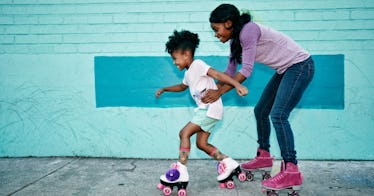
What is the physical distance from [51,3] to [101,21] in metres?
0.74

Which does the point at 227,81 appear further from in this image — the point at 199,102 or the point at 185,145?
the point at 185,145

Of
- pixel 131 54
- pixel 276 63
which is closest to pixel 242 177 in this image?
pixel 276 63

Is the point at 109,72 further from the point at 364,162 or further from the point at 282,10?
the point at 364,162

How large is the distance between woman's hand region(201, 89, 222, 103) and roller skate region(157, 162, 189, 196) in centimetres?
65

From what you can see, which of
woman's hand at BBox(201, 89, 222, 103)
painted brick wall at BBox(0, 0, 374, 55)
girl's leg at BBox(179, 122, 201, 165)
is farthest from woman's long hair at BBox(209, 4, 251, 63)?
painted brick wall at BBox(0, 0, 374, 55)

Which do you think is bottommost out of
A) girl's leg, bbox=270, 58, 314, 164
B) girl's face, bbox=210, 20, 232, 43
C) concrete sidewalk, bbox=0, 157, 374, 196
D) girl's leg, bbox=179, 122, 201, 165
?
concrete sidewalk, bbox=0, 157, 374, 196

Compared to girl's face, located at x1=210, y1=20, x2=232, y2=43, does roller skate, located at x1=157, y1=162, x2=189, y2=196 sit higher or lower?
lower

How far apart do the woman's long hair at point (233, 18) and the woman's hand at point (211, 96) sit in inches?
17.4

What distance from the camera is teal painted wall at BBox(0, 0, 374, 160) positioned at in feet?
15.3

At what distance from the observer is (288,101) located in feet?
10.9

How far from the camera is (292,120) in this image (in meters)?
4.75

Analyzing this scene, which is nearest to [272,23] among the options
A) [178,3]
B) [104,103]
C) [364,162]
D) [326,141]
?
[178,3]

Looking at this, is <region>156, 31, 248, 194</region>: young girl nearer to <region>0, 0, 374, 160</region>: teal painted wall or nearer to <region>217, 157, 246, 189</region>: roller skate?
<region>217, 157, 246, 189</region>: roller skate

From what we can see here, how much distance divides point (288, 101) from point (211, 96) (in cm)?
70
